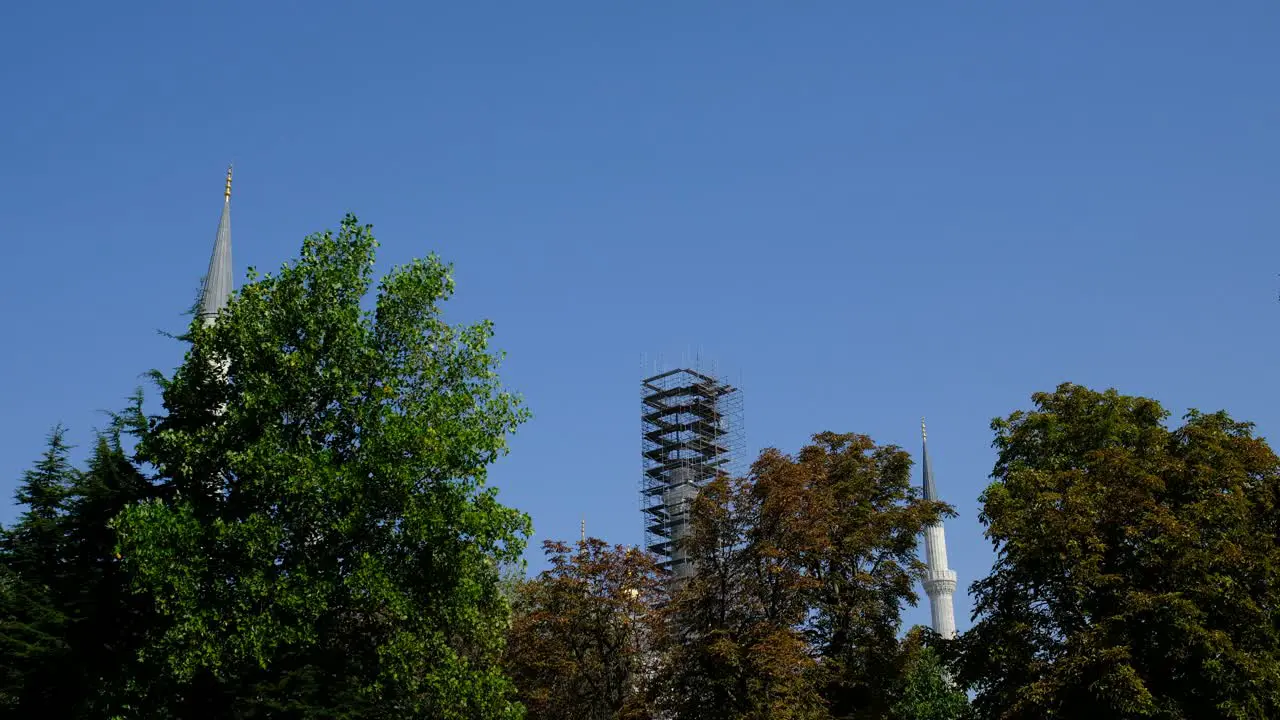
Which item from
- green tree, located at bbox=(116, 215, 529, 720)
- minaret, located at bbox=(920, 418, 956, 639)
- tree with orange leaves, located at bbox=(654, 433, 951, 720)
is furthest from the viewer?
minaret, located at bbox=(920, 418, 956, 639)

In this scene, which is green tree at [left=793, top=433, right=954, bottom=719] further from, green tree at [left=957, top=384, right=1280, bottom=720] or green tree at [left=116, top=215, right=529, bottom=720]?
green tree at [left=116, top=215, right=529, bottom=720]

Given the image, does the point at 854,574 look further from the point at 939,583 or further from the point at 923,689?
the point at 939,583

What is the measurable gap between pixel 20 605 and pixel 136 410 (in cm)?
560

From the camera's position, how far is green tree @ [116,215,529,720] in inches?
985

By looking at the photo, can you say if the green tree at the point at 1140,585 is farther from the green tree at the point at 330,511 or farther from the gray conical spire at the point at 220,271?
the gray conical spire at the point at 220,271

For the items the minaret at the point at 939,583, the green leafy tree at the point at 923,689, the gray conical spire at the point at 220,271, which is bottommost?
the green leafy tree at the point at 923,689

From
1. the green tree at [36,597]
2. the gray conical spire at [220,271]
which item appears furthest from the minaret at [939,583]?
the green tree at [36,597]

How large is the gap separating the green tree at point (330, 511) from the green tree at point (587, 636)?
610 centimetres

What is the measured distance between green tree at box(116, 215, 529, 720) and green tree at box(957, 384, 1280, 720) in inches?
442

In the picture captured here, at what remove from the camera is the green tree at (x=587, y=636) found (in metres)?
33.4

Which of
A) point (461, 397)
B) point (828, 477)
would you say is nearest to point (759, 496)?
point (828, 477)

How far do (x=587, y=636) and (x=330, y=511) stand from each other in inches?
402

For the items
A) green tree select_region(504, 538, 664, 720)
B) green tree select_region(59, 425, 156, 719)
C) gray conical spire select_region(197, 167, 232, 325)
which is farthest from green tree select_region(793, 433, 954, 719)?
gray conical spire select_region(197, 167, 232, 325)

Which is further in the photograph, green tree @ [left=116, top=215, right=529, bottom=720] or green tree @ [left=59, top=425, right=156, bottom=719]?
green tree @ [left=59, top=425, right=156, bottom=719]
